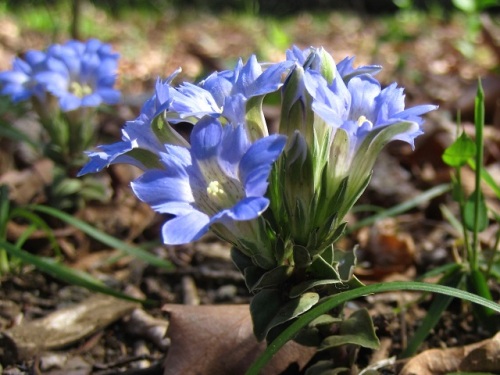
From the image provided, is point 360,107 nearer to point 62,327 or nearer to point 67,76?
point 62,327

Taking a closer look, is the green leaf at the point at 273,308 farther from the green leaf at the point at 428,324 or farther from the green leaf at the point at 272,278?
the green leaf at the point at 428,324

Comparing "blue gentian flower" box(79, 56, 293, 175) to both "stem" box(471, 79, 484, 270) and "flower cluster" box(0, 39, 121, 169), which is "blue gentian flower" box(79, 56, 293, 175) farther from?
"flower cluster" box(0, 39, 121, 169)

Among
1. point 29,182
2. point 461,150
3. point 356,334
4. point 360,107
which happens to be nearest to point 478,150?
point 461,150

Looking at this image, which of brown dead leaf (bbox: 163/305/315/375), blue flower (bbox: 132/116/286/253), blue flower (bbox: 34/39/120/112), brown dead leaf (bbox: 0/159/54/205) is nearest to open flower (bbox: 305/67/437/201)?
blue flower (bbox: 132/116/286/253)

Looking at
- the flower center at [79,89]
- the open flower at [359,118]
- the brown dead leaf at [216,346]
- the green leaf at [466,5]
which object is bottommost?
the brown dead leaf at [216,346]

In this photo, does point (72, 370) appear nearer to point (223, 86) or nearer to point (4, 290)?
point (4, 290)

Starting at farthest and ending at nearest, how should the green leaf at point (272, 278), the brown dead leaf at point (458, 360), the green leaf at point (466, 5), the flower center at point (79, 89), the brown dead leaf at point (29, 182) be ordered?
1. the green leaf at point (466, 5)
2. the brown dead leaf at point (29, 182)
3. the flower center at point (79, 89)
4. the brown dead leaf at point (458, 360)
5. the green leaf at point (272, 278)

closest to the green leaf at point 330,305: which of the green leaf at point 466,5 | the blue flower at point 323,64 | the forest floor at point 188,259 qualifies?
the forest floor at point 188,259
